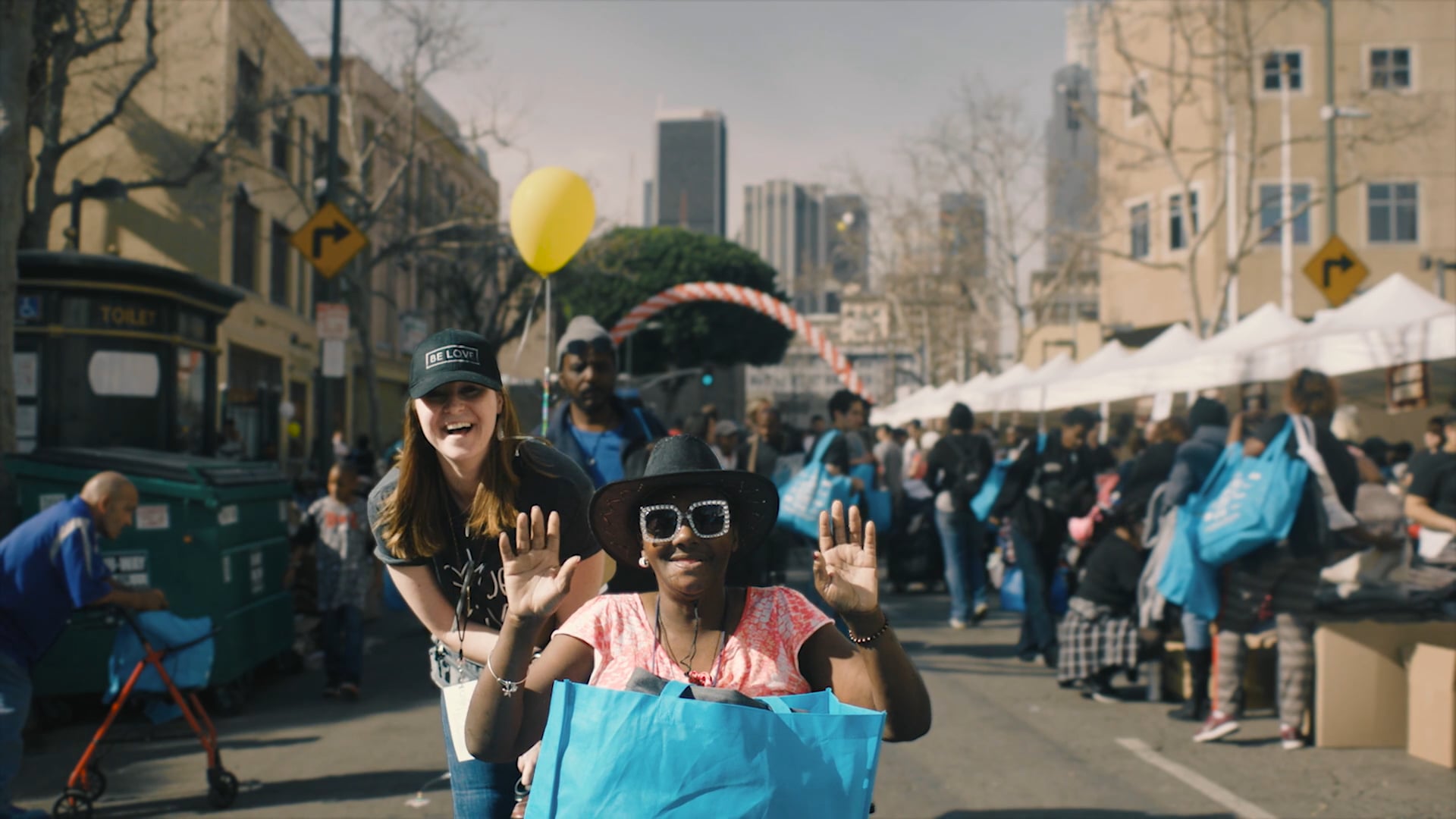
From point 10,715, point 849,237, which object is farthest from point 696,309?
point 10,715

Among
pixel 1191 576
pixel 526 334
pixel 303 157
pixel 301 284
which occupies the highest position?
pixel 303 157

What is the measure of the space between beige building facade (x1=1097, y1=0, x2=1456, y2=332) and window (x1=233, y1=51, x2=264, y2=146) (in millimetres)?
13517

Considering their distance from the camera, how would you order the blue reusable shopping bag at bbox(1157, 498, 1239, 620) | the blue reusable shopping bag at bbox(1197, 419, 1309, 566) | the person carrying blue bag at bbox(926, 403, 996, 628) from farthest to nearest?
the person carrying blue bag at bbox(926, 403, 996, 628)
the blue reusable shopping bag at bbox(1157, 498, 1239, 620)
the blue reusable shopping bag at bbox(1197, 419, 1309, 566)

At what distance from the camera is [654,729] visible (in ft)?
7.52

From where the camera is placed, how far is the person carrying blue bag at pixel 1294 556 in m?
6.37

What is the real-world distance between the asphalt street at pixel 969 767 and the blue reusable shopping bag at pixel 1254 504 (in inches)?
42.6

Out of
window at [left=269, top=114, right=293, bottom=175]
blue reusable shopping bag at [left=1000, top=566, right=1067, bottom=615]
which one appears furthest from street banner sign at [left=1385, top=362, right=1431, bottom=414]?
window at [left=269, top=114, right=293, bottom=175]

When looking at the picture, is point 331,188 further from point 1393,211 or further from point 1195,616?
point 1393,211

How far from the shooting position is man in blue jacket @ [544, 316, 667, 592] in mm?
5082

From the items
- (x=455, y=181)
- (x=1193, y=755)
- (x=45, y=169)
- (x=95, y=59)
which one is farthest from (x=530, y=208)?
(x=455, y=181)

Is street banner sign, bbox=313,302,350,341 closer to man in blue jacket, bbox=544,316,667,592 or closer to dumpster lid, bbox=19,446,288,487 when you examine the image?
dumpster lid, bbox=19,446,288,487

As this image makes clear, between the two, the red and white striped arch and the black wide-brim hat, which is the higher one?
the red and white striped arch

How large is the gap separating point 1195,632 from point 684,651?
5206 millimetres

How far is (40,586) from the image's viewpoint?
505cm
